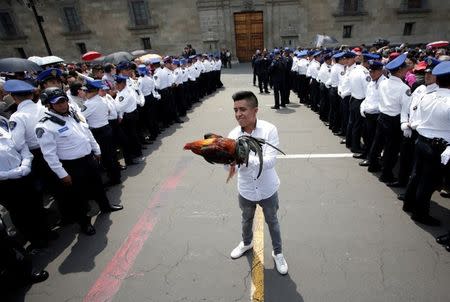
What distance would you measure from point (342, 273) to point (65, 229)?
166 inches

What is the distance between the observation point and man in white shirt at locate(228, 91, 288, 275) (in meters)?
2.63

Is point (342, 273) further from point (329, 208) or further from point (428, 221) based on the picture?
point (428, 221)

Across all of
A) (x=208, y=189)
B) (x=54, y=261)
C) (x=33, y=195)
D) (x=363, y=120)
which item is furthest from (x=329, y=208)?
(x=33, y=195)

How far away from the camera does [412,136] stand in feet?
14.6

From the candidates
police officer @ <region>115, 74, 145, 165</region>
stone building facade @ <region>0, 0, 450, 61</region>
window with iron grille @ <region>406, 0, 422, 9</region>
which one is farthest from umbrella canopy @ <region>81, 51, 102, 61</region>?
window with iron grille @ <region>406, 0, 422, 9</region>

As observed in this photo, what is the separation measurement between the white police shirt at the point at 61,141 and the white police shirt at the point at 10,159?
26 cm

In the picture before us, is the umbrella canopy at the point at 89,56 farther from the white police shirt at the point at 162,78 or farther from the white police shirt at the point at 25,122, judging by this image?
the white police shirt at the point at 25,122

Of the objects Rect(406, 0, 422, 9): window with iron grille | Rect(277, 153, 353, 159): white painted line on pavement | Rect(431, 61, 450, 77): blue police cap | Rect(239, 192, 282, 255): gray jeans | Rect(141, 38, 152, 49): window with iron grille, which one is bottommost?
Rect(277, 153, 353, 159): white painted line on pavement

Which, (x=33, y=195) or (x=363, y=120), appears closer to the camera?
(x=33, y=195)

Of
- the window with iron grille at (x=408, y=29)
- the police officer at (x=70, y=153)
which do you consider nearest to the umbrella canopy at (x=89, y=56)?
the police officer at (x=70, y=153)

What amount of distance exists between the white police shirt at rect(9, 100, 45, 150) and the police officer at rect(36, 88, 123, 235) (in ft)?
0.94

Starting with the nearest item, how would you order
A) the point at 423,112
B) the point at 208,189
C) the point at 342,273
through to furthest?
the point at 342,273
the point at 423,112
the point at 208,189

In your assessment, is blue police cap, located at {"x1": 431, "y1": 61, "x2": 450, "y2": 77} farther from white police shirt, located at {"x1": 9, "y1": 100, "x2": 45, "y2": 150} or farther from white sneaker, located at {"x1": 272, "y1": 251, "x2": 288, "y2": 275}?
white police shirt, located at {"x1": 9, "y1": 100, "x2": 45, "y2": 150}

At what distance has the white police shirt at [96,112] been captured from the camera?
5238 millimetres
